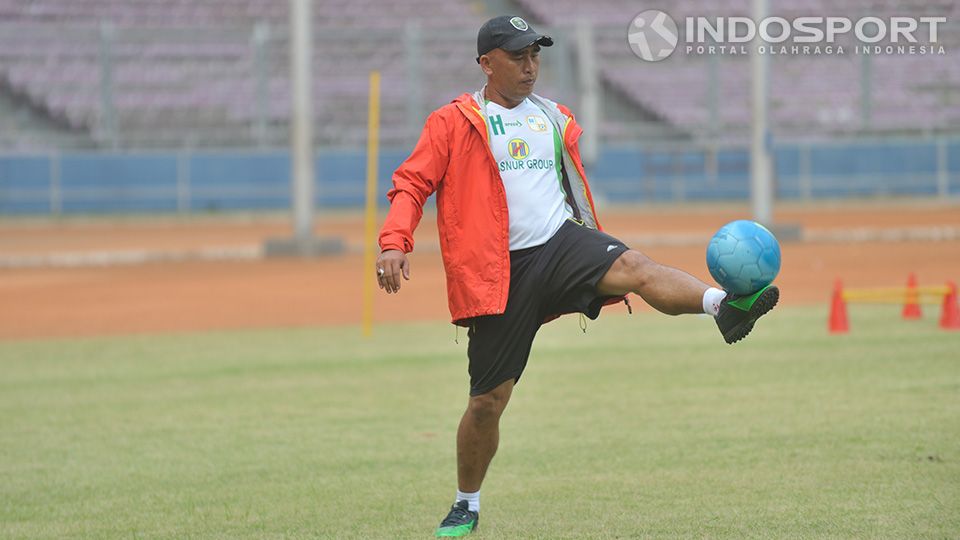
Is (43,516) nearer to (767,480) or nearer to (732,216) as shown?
(767,480)

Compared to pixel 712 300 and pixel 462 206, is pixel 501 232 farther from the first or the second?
pixel 712 300

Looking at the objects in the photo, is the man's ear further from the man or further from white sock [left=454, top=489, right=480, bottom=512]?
white sock [left=454, top=489, right=480, bottom=512]

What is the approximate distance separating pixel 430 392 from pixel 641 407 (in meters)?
1.93

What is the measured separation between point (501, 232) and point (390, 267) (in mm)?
548

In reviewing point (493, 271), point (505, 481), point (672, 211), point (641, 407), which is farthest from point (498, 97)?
point (672, 211)

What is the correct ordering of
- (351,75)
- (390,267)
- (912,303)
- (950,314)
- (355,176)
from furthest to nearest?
1. (351,75)
2. (355,176)
3. (912,303)
4. (950,314)
5. (390,267)

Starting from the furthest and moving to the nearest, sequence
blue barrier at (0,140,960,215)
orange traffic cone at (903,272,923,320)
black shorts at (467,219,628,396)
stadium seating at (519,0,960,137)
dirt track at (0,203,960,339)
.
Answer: stadium seating at (519,0,960,137)
blue barrier at (0,140,960,215)
dirt track at (0,203,960,339)
orange traffic cone at (903,272,923,320)
black shorts at (467,219,628,396)

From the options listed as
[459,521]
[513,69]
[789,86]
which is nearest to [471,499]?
[459,521]

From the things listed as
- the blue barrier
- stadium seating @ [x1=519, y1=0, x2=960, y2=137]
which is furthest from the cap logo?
stadium seating @ [x1=519, y1=0, x2=960, y2=137]

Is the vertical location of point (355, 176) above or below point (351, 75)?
below

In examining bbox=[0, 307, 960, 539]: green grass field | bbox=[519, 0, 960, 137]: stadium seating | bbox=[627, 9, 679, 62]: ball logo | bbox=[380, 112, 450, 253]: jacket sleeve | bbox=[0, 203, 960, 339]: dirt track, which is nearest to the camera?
bbox=[380, 112, 450, 253]: jacket sleeve

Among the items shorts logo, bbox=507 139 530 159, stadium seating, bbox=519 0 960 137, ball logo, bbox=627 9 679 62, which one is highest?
stadium seating, bbox=519 0 960 137

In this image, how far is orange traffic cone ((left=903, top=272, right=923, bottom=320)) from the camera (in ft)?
45.1

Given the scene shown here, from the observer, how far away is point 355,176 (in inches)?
1583
